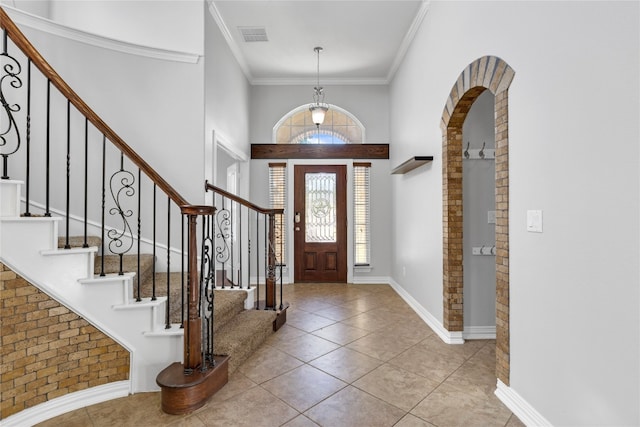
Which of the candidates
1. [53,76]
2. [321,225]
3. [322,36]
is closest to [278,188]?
[321,225]

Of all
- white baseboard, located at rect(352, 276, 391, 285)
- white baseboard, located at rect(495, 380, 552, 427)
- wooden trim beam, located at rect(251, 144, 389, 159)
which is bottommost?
white baseboard, located at rect(495, 380, 552, 427)

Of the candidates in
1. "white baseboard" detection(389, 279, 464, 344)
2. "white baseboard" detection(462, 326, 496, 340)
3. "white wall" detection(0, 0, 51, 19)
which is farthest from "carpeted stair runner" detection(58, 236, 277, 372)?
"white wall" detection(0, 0, 51, 19)

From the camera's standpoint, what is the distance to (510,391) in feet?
6.73

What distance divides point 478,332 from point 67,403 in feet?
10.8

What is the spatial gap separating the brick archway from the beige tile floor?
1.00 feet

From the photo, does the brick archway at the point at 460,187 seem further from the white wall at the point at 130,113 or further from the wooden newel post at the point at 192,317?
the white wall at the point at 130,113

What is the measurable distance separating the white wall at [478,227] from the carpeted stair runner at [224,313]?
77.1 inches

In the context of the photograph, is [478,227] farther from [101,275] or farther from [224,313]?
[101,275]

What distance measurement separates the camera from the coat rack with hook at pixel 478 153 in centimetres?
314

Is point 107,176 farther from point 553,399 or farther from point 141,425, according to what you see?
point 553,399

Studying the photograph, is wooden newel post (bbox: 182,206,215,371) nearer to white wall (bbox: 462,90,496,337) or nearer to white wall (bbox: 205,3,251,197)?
white wall (bbox: 205,3,251,197)

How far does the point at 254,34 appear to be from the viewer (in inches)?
162

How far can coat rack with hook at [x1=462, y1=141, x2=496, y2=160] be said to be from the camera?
10.3 ft

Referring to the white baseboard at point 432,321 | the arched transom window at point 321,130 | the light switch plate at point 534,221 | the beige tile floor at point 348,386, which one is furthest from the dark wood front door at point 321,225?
the light switch plate at point 534,221
